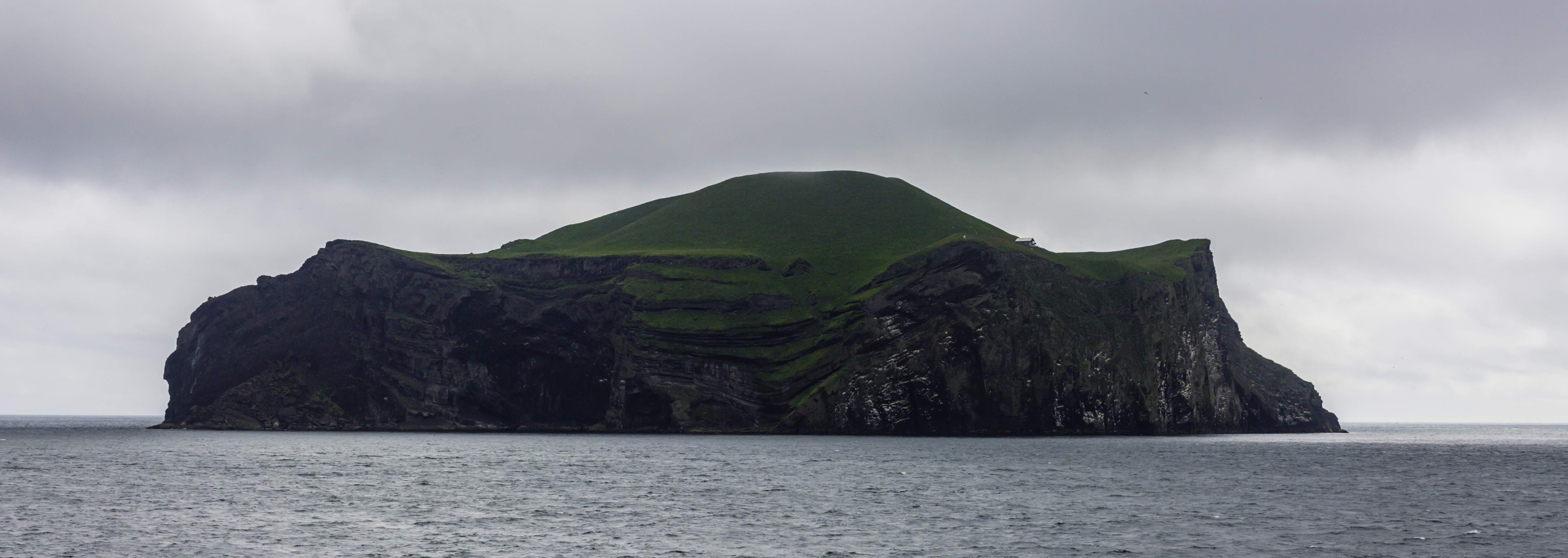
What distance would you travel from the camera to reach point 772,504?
227 ft

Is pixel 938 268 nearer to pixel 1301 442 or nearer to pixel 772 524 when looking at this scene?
pixel 1301 442

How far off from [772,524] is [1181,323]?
150493 millimetres

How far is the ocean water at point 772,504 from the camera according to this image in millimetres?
51188

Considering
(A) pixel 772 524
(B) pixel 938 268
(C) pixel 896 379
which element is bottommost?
(A) pixel 772 524

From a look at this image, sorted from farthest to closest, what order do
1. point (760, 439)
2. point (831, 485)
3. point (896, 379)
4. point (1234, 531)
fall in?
point (896, 379) → point (760, 439) → point (831, 485) → point (1234, 531)

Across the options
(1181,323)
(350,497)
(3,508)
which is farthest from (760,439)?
(3,508)

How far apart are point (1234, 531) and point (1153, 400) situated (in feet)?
431

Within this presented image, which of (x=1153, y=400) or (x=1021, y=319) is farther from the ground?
(x=1021, y=319)

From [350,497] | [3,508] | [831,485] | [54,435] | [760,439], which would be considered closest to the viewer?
[3,508]

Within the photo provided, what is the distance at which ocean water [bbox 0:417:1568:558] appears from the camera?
51.2 meters

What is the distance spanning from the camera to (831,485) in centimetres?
8181

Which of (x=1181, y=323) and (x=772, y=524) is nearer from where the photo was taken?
(x=772, y=524)

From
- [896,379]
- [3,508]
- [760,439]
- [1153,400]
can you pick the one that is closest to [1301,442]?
[1153,400]

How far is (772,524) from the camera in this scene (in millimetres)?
59406
